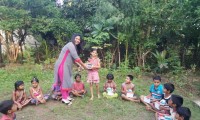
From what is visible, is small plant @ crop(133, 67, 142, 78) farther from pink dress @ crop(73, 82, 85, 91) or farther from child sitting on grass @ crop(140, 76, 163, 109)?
pink dress @ crop(73, 82, 85, 91)

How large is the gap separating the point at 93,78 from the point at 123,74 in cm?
256

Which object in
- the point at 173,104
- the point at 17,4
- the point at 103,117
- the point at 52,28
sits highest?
the point at 17,4

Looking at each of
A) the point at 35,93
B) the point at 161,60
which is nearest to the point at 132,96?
the point at 35,93

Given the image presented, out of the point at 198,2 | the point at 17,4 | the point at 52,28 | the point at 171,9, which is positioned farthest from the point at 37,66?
the point at 198,2

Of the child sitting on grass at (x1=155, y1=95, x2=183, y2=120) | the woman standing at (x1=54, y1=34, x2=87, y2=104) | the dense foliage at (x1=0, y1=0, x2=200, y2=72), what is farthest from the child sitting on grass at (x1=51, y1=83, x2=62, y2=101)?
the dense foliage at (x1=0, y1=0, x2=200, y2=72)

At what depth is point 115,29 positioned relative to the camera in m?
9.31

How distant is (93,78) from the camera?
6035mm

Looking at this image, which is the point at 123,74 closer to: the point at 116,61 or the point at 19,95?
the point at 116,61

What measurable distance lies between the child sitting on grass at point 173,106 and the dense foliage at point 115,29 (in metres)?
3.82

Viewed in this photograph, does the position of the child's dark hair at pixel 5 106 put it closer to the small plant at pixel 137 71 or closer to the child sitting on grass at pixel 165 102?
the child sitting on grass at pixel 165 102

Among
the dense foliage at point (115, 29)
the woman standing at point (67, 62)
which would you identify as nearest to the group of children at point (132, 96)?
the woman standing at point (67, 62)

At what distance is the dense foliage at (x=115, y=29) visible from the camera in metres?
8.48

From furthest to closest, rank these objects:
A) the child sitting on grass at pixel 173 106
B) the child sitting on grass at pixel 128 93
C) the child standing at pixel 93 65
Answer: the child sitting on grass at pixel 128 93 → the child standing at pixel 93 65 → the child sitting on grass at pixel 173 106

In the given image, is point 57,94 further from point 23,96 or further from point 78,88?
point 23,96
